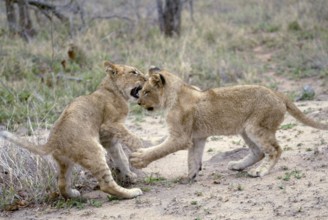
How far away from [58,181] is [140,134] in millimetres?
2710

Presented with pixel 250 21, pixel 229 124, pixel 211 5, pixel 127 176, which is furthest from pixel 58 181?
pixel 211 5

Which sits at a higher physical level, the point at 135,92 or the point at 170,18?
the point at 135,92

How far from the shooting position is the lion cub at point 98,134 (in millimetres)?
5809

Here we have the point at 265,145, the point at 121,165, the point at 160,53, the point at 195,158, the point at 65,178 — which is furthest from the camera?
the point at 160,53

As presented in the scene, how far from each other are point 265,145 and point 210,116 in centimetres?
62

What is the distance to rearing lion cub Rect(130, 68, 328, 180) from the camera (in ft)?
20.9

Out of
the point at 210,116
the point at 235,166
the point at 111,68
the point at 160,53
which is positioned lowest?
the point at 235,166

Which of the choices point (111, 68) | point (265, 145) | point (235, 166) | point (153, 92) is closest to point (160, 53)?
point (111, 68)

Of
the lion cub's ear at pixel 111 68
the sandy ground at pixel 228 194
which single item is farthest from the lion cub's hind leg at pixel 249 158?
the lion cub's ear at pixel 111 68

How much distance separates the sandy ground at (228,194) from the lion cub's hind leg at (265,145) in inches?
4.2

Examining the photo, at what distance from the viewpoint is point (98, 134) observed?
20.6 feet

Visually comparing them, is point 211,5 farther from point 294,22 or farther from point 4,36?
point 4,36

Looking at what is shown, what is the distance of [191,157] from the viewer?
21.5 feet

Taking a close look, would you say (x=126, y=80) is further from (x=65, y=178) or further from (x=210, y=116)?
(x=65, y=178)
